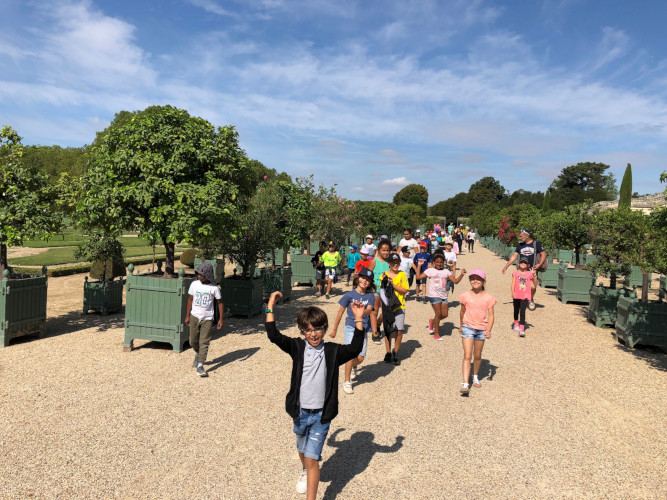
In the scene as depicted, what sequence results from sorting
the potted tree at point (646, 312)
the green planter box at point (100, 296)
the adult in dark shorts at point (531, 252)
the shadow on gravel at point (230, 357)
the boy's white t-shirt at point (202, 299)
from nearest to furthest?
the boy's white t-shirt at point (202, 299)
the shadow on gravel at point (230, 357)
the potted tree at point (646, 312)
the green planter box at point (100, 296)
the adult in dark shorts at point (531, 252)

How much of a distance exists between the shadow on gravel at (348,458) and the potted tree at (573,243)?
1113 cm

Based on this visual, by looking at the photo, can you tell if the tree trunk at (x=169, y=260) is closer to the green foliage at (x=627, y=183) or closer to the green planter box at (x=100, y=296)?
the green planter box at (x=100, y=296)

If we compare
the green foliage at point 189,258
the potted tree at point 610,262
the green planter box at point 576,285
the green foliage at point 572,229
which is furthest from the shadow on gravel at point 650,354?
the green foliage at point 189,258

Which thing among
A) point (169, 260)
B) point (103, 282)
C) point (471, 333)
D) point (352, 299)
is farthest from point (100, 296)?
point (471, 333)

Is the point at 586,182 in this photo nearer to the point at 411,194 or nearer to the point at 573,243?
the point at 411,194

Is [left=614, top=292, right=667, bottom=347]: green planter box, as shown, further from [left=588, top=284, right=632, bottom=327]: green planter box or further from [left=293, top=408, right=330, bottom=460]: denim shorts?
[left=293, top=408, right=330, bottom=460]: denim shorts

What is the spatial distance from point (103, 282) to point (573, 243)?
15.3m

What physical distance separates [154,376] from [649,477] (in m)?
6.24

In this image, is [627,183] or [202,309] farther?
[627,183]

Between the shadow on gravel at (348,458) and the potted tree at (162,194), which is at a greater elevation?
the potted tree at (162,194)

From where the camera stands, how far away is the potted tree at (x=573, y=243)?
1406 centimetres

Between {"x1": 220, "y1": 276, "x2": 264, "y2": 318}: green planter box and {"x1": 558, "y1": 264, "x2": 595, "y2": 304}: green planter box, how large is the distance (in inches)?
373

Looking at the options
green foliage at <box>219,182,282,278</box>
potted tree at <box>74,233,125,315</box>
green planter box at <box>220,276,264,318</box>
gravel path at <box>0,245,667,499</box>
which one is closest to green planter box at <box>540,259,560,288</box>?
gravel path at <box>0,245,667,499</box>

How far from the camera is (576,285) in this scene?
14125 millimetres
